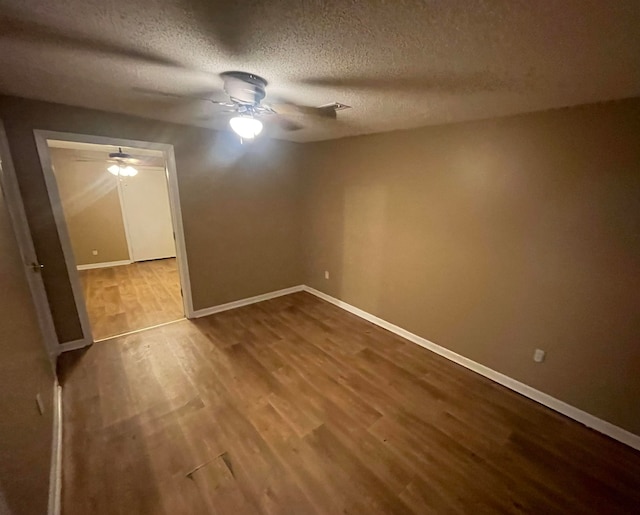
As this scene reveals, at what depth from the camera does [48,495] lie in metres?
1.39

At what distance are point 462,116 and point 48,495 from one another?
11.6 ft

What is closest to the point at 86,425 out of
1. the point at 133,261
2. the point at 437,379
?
the point at 437,379

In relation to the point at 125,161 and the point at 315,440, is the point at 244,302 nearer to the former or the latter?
the point at 315,440

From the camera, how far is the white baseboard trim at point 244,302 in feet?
11.8

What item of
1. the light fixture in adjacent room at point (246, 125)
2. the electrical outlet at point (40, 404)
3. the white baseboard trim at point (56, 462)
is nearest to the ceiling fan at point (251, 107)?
the light fixture in adjacent room at point (246, 125)

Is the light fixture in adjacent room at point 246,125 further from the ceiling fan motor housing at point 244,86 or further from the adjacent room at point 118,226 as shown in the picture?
the adjacent room at point 118,226

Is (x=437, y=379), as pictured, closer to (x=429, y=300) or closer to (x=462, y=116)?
(x=429, y=300)

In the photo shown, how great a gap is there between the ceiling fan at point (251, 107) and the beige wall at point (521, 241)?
1026 millimetres

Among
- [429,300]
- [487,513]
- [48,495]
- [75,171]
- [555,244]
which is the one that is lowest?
[487,513]

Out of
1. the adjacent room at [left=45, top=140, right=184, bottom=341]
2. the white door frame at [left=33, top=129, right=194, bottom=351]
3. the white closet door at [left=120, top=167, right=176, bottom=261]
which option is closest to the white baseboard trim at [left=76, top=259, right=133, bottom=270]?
the adjacent room at [left=45, top=140, right=184, bottom=341]

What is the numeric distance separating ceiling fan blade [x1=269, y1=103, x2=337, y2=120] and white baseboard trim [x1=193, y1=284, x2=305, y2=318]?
258 centimetres

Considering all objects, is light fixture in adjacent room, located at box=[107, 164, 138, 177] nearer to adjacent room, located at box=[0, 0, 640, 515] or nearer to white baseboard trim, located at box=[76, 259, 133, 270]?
white baseboard trim, located at box=[76, 259, 133, 270]

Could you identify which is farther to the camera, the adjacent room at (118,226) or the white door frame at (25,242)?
the adjacent room at (118,226)

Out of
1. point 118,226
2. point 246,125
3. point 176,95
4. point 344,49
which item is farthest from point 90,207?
point 344,49
